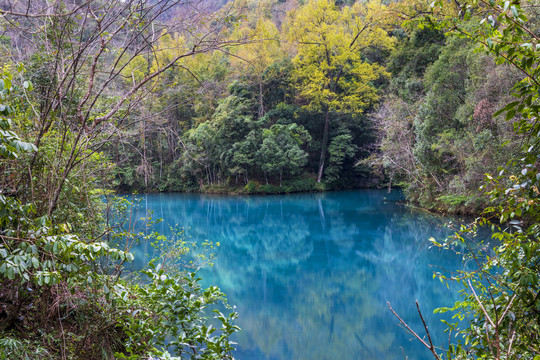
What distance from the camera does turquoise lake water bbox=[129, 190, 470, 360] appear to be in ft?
16.4

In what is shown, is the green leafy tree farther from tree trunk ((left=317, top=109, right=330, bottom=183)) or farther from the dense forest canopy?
tree trunk ((left=317, top=109, right=330, bottom=183))

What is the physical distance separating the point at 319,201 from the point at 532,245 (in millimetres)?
16481

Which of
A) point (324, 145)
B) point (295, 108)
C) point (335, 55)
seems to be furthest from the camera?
point (295, 108)

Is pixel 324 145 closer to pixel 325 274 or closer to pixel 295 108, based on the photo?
pixel 295 108

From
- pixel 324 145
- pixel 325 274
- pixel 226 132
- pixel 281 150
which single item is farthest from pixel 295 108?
pixel 325 274

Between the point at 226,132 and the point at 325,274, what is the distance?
13865 mm

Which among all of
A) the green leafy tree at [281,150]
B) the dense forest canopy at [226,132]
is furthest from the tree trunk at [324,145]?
the green leafy tree at [281,150]

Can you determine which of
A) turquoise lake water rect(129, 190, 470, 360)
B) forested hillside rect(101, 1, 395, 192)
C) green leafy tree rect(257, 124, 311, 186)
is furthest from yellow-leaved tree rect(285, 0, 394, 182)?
turquoise lake water rect(129, 190, 470, 360)

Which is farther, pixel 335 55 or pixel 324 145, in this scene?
pixel 324 145

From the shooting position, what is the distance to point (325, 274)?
7949 millimetres

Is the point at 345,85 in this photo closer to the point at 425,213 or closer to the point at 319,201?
the point at 319,201

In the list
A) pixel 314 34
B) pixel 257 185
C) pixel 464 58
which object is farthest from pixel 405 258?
pixel 314 34

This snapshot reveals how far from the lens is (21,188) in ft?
8.55

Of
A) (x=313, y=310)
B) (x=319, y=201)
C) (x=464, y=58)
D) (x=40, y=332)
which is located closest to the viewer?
(x=40, y=332)
